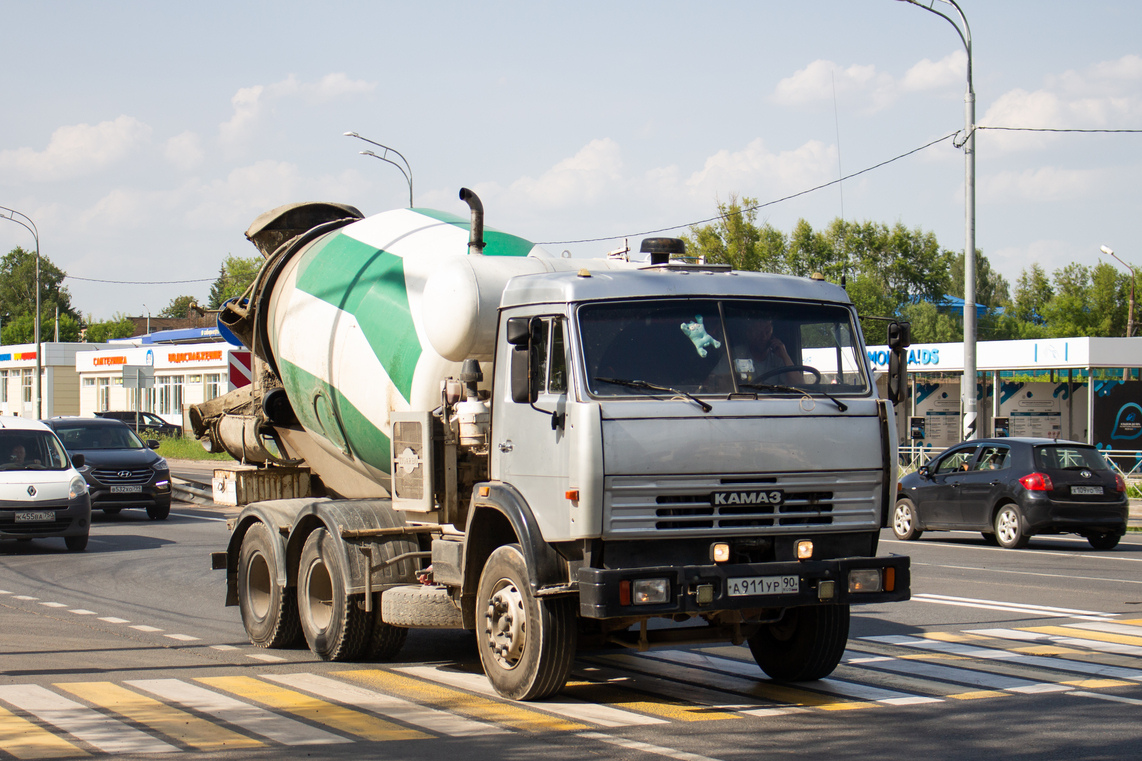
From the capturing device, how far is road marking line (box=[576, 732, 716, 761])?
6.25 metres

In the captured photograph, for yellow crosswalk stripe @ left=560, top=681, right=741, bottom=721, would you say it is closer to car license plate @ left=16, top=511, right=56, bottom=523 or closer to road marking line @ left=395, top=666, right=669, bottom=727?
road marking line @ left=395, top=666, right=669, bottom=727

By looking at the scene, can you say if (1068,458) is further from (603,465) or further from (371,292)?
(603,465)

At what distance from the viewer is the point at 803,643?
325 inches

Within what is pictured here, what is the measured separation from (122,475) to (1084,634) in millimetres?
17999

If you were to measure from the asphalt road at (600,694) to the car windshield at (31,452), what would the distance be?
5.90m

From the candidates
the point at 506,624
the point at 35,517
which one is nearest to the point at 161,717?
the point at 506,624

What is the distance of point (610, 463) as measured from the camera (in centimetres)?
705

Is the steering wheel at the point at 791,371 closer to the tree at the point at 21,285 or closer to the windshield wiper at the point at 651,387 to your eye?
the windshield wiper at the point at 651,387

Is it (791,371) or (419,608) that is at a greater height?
(791,371)

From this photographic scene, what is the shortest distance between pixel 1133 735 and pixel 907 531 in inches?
550

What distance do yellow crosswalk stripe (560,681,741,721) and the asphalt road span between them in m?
0.02

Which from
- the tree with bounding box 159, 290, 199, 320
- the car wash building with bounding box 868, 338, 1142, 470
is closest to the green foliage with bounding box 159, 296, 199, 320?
the tree with bounding box 159, 290, 199, 320

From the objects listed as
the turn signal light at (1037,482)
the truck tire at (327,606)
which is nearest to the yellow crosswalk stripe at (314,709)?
the truck tire at (327,606)

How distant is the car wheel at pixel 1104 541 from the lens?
1845 cm
